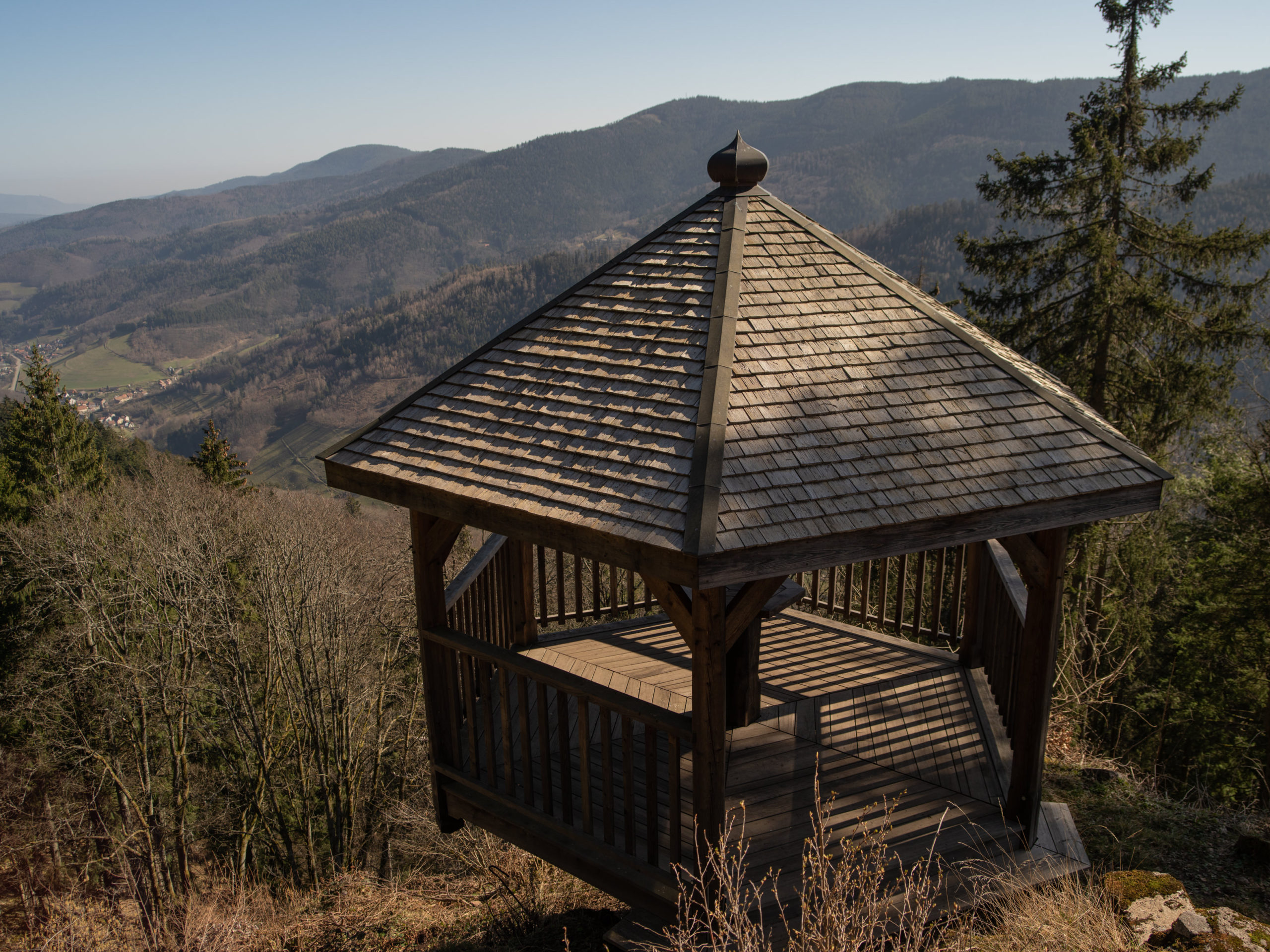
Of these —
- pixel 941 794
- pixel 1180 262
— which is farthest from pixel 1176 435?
pixel 941 794

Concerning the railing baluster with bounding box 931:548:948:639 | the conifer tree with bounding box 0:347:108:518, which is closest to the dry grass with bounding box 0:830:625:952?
the railing baluster with bounding box 931:548:948:639

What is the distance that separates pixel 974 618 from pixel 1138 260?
10.6 m

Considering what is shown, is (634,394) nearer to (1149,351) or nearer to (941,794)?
(941,794)

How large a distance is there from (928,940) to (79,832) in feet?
64.6

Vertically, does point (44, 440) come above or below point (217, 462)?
above

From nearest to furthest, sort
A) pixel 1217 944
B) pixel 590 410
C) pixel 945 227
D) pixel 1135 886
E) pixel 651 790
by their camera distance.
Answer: pixel 1217 944 < pixel 651 790 < pixel 590 410 < pixel 1135 886 < pixel 945 227

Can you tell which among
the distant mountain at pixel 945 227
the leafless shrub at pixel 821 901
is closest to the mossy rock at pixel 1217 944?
the leafless shrub at pixel 821 901

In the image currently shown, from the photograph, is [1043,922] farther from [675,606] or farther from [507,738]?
[507,738]

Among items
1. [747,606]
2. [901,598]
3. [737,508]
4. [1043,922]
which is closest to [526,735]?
[747,606]

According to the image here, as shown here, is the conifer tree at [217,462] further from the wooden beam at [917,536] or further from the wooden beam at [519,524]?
the wooden beam at [917,536]

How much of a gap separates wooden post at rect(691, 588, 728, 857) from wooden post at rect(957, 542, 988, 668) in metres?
3.11

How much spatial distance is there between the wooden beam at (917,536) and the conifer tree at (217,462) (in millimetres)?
28924

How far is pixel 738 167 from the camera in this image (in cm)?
492

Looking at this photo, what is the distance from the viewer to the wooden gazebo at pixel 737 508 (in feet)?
11.9
